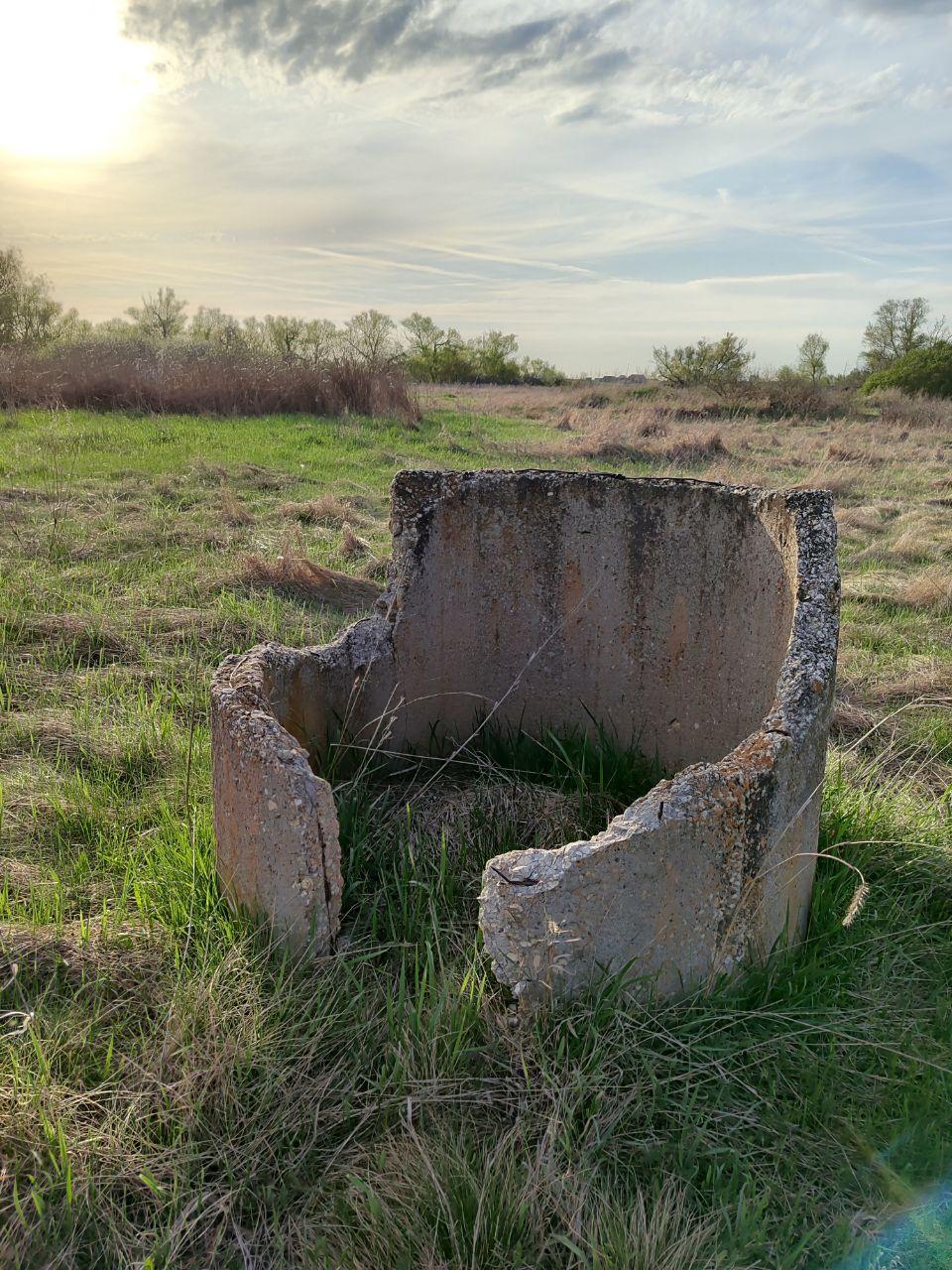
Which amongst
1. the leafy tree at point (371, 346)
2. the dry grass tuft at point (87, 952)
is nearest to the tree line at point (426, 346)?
the leafy tree at point (371, 346)

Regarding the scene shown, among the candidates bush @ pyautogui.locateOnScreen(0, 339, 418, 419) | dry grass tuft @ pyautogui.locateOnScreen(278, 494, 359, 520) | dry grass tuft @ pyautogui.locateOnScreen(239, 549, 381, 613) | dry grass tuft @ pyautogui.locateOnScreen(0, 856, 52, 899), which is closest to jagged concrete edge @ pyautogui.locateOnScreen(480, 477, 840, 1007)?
dry grass tuft @ pyautogui.locateOnScreen(0, 856, 52, 899)

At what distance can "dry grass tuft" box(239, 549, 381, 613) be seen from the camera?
6230 mm

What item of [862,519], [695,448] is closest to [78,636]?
[862,519]

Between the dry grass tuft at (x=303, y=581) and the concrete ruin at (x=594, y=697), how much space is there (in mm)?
2597

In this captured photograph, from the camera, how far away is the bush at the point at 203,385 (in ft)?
48.2

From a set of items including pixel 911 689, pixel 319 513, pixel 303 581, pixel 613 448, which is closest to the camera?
pixel 911 689

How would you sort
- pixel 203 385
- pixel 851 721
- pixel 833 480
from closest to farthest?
pixel 851 721 < pixel 833 480 < pixel 203 385

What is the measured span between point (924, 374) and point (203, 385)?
18.2m

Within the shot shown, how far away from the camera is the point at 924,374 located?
24.6 metres

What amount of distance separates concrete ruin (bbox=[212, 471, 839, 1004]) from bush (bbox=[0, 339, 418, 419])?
39.9 feet

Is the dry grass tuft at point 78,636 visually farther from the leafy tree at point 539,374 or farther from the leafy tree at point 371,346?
the leafy tree at point 539,374

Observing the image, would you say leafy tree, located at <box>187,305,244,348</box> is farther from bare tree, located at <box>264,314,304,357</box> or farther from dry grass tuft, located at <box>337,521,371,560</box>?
dry grass tuft, located at <box>337,521,371,560</box>

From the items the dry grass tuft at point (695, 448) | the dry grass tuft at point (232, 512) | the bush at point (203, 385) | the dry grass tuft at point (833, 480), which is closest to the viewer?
the dry grass tuft at point (232, 512)

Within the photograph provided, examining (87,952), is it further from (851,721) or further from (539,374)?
(539,374)
